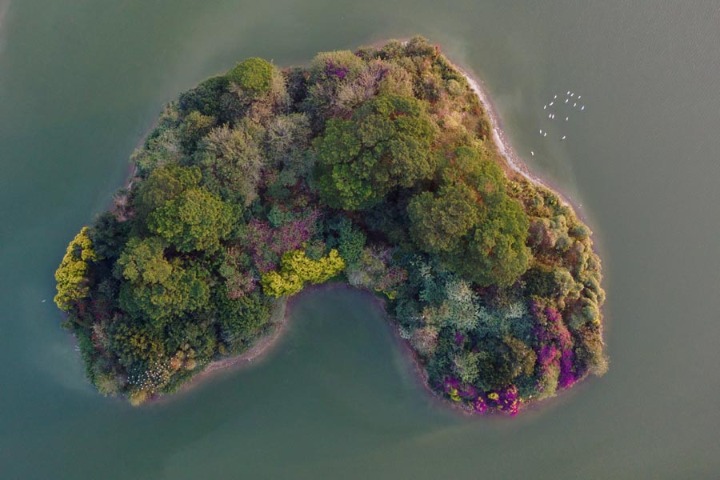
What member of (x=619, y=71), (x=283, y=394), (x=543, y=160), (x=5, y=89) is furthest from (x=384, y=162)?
(x=5, y=89)

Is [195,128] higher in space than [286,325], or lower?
higher

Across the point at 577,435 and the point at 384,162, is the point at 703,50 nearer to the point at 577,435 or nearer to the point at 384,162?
the point at 384,162

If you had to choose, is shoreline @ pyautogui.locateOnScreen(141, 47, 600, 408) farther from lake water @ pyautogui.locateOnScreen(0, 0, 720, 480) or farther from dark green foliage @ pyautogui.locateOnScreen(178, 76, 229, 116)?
dark green foliage @ pyautogui.locateOnScreen(178, 76, 229, 116)

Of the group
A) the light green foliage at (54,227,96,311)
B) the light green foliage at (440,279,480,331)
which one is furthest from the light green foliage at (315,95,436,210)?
the light green foliage at (54,227,96,311)

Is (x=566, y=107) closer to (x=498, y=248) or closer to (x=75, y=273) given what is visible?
(x=498, y=248)

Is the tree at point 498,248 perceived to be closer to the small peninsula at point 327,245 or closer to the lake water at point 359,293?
the small peninsula at point 327,245

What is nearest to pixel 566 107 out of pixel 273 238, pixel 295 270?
pixel 295 270

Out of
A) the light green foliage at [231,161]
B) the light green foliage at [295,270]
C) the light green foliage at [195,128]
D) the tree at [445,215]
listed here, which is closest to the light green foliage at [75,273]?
the light green foliage at [195,128]
